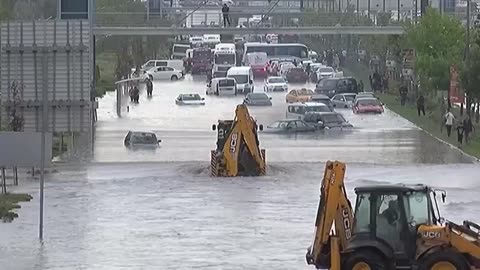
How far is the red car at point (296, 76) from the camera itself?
3873 inches

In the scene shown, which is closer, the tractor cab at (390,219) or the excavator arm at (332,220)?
the tractor cab at (390,219)

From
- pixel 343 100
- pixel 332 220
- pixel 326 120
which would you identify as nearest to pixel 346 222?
pixel 332 220

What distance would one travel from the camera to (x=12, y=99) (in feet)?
88.2

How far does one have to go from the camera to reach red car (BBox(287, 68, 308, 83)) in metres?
98.4

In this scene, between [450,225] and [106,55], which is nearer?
[450,225]

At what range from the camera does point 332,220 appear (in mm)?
21766

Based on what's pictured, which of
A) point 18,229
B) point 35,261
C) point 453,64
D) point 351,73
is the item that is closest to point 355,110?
point 453,64

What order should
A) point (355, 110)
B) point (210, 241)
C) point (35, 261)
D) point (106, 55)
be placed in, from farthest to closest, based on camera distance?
1. point (106, 55)
2. point (355, 110)
3. point (210, 241)
4. point (35, 261)

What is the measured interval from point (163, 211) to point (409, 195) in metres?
14.3

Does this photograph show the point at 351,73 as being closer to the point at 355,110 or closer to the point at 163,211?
the point at 355,110

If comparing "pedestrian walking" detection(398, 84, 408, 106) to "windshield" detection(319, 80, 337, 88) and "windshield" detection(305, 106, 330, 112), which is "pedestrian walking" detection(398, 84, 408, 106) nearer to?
"windshield" detection(319, 80, 337, 88)

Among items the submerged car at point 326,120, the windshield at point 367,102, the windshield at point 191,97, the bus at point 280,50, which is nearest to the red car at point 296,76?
the bus at point 280,50

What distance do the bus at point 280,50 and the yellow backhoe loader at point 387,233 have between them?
8829 cm

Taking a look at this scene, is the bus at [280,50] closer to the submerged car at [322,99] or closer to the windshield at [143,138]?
the submerged car at [322,99]
